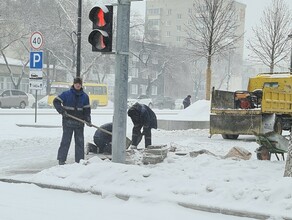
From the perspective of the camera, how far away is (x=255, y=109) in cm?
1401

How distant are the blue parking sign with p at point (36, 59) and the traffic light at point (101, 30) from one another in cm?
833

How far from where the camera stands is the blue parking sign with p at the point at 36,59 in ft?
51.0

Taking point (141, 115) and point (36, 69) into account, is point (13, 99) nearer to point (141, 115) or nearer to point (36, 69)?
point (36, 69)

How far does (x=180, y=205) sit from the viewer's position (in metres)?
5.85

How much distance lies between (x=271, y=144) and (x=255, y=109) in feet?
18.0

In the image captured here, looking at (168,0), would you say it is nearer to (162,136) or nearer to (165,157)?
(162,136)

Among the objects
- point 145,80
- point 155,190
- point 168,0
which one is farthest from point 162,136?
point 168,0

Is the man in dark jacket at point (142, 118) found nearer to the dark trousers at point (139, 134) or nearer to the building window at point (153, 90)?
the dark trousers at point (139, 134)

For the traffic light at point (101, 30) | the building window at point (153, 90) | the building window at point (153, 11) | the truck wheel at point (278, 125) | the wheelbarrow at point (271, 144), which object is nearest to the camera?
the traffic light at point (101, 30)

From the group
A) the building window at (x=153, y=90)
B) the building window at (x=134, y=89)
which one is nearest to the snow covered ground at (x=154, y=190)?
the building window at (x=134, y=89)

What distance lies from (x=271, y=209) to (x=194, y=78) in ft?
236

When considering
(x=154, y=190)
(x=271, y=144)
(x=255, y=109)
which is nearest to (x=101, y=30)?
(x=154, y=190)

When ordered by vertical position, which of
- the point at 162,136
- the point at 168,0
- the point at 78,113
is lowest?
the point at 162,136

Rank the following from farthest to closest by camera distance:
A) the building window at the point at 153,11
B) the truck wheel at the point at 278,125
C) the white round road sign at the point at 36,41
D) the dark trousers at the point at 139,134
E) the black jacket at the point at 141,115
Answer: the building window at the point at 153,11, the white round road sign at the point at 36,41, the truck wheel at the point at 278,125, the dark trousers at the point at 139,134, the black jacket at the point at 141,115
